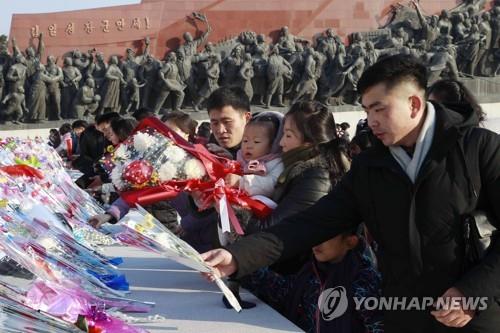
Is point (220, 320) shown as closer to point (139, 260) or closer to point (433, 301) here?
point (433, 301)

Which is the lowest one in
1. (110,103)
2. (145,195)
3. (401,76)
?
(110,103)

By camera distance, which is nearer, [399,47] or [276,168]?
[276,168]

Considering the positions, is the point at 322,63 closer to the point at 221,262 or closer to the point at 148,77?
the point at 148,77

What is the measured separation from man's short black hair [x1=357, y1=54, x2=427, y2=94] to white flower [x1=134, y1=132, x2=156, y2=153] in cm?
77

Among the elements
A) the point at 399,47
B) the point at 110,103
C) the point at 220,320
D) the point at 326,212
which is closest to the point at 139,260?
the point at 220,320

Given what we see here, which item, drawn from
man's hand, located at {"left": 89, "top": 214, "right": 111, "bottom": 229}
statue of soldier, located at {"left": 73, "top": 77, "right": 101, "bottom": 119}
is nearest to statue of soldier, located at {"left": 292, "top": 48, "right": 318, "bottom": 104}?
statue of soldier, located at {"left": 73, "top": 77, "right": 101, "bottom": 119}

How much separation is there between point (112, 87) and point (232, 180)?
38.7ft

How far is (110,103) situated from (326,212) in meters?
12.5

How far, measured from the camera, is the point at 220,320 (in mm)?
2021

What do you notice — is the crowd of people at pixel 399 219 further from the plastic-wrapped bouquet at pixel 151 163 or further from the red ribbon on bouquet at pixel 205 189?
the plastic-wrapped bouquet at pixel 151 163

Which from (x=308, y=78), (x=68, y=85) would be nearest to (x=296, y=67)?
(x=308, y=78)

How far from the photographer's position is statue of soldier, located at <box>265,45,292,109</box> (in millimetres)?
14133

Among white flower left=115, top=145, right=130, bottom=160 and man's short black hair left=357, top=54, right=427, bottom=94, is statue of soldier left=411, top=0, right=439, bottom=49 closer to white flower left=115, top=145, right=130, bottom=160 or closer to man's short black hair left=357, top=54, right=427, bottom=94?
white flower left=115, top=145, right=130, bottom=160

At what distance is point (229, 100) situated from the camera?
103 inches
